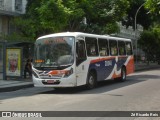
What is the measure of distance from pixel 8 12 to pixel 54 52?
17.3 metres

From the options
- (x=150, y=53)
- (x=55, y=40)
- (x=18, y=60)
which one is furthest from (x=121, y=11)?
(x=150, y=53)

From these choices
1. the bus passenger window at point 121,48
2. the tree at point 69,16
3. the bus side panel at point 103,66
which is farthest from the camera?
the tree at point 69,16

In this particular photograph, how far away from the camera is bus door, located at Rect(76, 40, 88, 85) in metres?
17.5

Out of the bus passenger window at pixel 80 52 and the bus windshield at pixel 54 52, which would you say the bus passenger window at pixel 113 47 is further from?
the bus windshield at pixel 54 52

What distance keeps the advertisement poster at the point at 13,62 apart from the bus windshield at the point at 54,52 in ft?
18.6

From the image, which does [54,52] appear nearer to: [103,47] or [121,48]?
[103,47]

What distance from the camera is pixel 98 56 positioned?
2000 cm

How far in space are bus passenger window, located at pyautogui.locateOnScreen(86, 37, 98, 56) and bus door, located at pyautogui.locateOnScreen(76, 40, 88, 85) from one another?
565 mm

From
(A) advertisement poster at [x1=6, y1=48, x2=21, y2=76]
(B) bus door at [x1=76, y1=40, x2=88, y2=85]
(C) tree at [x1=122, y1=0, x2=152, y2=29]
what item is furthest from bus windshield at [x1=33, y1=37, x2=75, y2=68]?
(C) tree at [x1=122, y1=0, x2=152, y2=29]

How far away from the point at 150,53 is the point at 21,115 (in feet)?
140

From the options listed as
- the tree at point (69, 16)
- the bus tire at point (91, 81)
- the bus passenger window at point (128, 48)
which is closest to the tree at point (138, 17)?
the tree at point (69, 16)

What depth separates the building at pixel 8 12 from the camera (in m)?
33.7

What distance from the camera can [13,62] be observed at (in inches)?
931

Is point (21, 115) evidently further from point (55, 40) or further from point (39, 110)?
point (55, 40)
